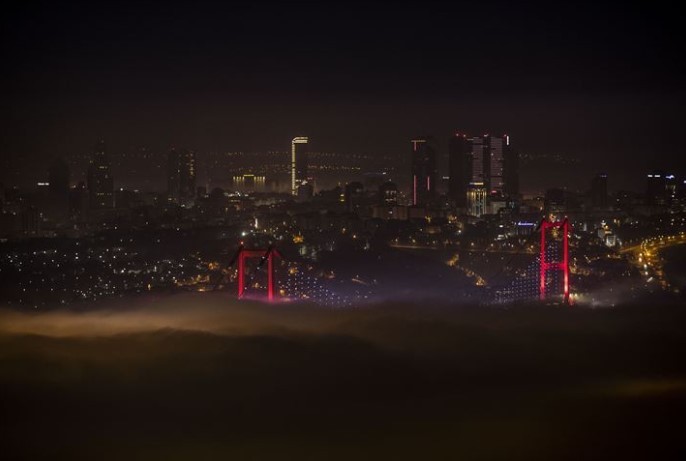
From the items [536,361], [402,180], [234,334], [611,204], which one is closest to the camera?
[536,361]

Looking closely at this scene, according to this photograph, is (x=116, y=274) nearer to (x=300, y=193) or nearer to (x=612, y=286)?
(x=612, y=286)

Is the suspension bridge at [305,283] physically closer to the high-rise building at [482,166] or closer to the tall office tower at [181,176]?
the tall office tower at [181,176]

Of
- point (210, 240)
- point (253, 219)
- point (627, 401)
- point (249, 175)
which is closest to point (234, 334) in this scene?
point (627, 401)

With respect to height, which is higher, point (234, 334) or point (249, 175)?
point (249, 175)

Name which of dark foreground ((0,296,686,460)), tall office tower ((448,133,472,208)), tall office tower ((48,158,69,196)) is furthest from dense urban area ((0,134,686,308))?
dark foreground ((0,296,686,460))

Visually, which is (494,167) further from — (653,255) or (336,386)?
(336,386)
